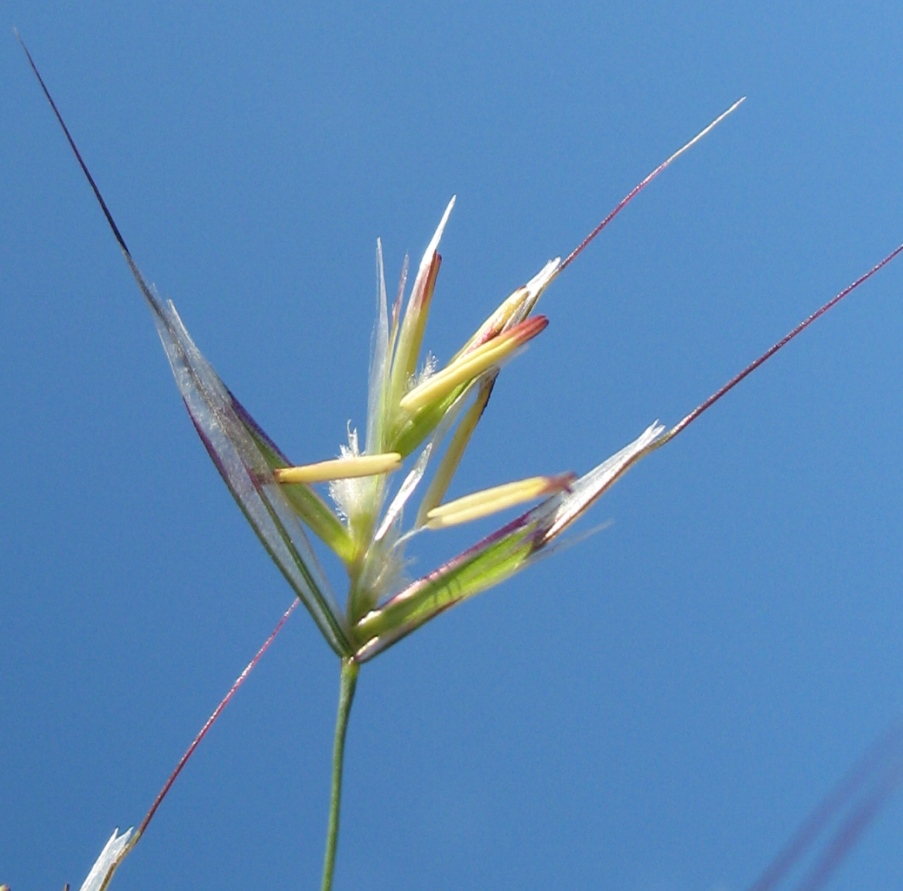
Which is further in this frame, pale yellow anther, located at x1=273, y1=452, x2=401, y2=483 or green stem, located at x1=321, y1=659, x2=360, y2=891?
pale yellow anther, located at x1=273, y1=452, x2=401, y2=483

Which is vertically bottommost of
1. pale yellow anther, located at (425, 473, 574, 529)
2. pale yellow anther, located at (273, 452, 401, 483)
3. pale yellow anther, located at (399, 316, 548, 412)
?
pale yellow anther, located at (425, 473, 574, 529)

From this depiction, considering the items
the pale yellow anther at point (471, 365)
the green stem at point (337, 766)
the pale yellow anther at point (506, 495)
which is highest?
the pale yellow anther at point (471, 365)

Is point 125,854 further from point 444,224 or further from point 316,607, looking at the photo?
point 444,224

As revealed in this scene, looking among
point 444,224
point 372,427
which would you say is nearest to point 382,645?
point 372,427

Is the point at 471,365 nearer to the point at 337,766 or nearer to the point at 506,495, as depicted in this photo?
the point at 506,495

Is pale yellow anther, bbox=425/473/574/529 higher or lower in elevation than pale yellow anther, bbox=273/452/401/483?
lower

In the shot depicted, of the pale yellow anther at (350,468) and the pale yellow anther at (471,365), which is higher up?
the pale yellow anther at (471,365)
